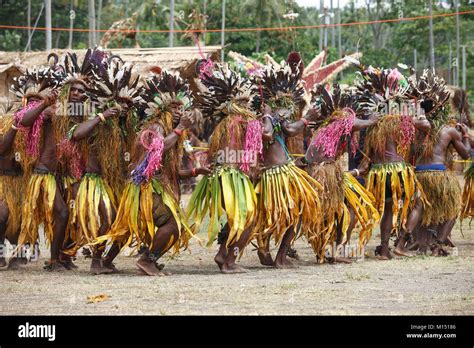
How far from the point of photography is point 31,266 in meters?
9.47

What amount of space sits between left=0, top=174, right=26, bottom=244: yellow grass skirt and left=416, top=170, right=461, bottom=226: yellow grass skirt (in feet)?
12.9

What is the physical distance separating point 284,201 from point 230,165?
59cm

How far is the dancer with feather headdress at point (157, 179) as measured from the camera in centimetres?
836

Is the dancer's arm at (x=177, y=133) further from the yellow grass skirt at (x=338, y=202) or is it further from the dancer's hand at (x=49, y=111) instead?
the yellow grass skirt at (x=338, y=202)

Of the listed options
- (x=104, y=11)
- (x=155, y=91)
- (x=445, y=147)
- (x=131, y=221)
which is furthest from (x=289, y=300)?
(x=104, y=11)

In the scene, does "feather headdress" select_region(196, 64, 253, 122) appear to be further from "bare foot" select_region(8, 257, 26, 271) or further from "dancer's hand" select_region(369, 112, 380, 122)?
"bare foot" select_region(8, 257, 26, 271)

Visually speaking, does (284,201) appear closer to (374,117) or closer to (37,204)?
(374,117)

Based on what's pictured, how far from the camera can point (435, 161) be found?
10031 mm

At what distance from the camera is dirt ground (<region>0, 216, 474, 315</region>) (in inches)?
258

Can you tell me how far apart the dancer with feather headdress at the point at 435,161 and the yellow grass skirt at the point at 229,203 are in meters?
2.07

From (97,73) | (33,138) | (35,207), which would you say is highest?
(97,73)

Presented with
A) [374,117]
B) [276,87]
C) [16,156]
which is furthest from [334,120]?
[16,156]

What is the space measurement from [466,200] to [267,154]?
3.21 m
